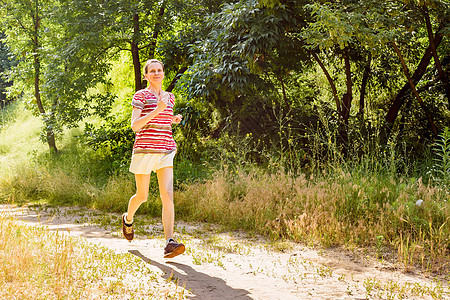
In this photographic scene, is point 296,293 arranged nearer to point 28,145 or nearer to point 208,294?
point 208,294

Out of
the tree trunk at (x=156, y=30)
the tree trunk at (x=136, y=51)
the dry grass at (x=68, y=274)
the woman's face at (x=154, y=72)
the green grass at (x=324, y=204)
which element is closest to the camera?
the dry grass at (x=68, y=274)

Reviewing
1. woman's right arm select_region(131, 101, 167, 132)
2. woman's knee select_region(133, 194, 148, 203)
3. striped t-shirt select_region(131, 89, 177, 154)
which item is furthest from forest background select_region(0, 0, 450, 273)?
woman's right arm select_region(131, 101, 167, 132)

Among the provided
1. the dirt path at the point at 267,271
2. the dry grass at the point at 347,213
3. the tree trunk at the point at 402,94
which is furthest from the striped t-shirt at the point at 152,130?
the tree trunk at the point at 402,94

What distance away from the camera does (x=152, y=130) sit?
17.2ft

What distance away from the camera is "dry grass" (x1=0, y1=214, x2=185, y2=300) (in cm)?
385

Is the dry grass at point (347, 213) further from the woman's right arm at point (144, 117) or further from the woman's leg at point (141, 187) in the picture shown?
the woman's right arm at point (144, 117)

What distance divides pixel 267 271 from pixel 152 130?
6.85 ft

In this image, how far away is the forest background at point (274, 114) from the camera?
6594mm

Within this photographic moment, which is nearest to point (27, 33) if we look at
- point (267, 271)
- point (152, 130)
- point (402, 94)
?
point (402, 94)

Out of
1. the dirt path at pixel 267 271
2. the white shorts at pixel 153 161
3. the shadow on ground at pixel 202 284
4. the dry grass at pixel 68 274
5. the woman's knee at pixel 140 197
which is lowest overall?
the dirt path at pixel 267 271

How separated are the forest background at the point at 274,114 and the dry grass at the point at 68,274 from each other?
256cm

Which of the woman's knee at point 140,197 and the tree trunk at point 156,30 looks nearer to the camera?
the woman's knee at point 140,197

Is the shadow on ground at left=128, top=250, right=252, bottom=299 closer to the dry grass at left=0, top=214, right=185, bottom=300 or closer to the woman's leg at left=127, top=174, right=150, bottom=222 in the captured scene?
the dry grass at left=0, top=214, right=185, bottom=300

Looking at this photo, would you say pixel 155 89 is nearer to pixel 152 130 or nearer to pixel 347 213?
Answer: pixel 152 130
